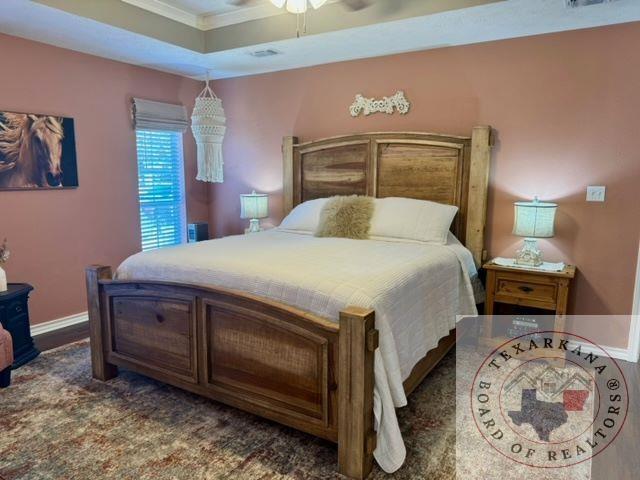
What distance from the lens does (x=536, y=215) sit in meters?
3.11

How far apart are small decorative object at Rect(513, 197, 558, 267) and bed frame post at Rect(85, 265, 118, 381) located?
280 centimetres

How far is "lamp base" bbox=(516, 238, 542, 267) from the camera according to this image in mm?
3211

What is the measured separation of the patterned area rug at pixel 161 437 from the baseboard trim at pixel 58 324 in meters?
0.89

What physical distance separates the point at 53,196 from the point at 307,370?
2.85m

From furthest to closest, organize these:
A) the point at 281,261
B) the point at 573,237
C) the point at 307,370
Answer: the point at 573,237
the point at 281,261
the point at 307,370

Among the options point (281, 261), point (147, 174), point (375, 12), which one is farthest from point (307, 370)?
point (147, 174)

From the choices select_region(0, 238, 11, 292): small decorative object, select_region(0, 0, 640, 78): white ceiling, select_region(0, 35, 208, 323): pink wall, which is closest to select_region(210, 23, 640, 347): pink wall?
select_region(0, 0, 640, 78): white ceiling

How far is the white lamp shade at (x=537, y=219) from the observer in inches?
122

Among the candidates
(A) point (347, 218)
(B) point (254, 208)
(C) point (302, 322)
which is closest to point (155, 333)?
(C) point (302, 322)

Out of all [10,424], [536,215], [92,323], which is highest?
[536,215]

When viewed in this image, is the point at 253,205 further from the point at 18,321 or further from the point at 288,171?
the point at 18,321

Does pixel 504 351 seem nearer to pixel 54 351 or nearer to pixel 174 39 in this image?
pixel 54 351

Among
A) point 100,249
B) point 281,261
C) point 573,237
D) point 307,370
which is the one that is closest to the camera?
point 307,370

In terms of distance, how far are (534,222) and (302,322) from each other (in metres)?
1.96
